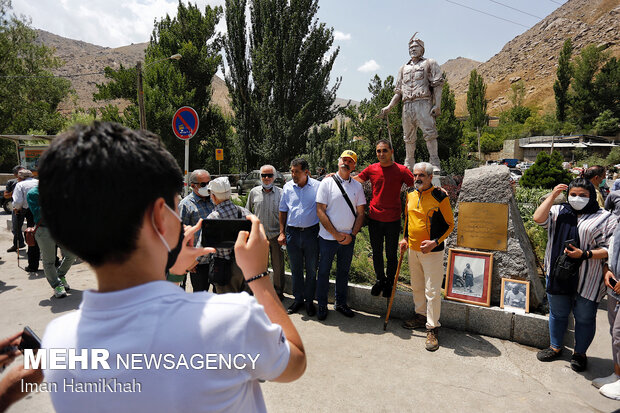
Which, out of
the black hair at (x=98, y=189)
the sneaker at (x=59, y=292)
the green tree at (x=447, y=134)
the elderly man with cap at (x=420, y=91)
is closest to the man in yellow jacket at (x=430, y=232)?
the black hair at (x=98, y=189)

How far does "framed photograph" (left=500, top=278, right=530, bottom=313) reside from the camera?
4.23 meters

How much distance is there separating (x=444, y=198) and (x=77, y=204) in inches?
155

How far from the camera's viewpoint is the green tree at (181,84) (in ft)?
73.0

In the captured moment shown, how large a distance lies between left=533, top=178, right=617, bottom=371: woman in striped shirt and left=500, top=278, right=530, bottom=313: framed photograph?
0.50 metres

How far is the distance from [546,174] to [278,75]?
15.4 m

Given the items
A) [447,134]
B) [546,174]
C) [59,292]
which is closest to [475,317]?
[59,292]

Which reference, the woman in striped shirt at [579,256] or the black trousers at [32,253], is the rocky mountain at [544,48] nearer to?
the woman in striped shirt at [579,256]

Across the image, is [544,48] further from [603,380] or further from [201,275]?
[201,275]

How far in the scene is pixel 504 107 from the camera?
91.9 meters

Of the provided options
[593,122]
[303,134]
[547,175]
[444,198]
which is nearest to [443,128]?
[303,134]

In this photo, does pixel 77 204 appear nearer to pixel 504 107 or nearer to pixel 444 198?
pixel 444 198

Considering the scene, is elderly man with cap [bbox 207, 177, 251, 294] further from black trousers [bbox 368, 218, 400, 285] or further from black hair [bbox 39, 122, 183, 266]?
black hair [bbox 39, 122, 183, 266]

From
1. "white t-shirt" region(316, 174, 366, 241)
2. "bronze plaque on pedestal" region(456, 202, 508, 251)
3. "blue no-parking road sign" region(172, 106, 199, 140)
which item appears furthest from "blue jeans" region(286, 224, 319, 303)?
"blue no-parking road sign" region(172, 106, 199, 140)

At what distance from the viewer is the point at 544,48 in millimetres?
118750
